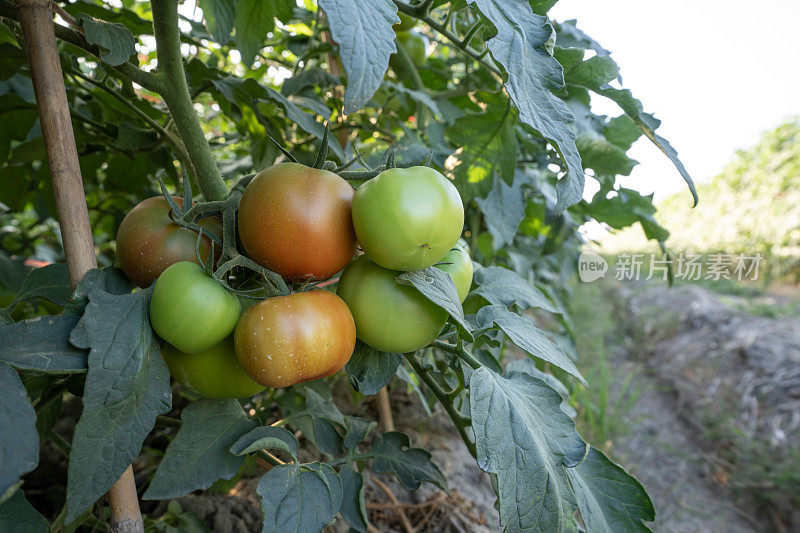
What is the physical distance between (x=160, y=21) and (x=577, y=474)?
27.2 inches

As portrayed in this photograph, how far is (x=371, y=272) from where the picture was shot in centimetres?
46

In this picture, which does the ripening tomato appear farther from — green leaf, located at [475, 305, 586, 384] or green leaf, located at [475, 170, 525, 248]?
green leaf, located at [475, 170, 525, 248]

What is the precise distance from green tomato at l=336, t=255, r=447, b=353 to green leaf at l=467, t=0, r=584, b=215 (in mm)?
153

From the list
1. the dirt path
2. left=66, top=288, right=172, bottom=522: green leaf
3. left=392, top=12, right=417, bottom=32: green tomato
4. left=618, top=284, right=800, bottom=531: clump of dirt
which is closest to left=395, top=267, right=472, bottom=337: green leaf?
left=66, top=288, right=172, bottom=522: green leaf

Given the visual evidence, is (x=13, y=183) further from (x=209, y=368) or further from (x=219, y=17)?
(x=209, y=368)

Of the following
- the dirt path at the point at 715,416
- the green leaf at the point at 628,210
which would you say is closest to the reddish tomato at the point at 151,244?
the green leaf at the point at 628,210

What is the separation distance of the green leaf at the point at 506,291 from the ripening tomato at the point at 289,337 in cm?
23

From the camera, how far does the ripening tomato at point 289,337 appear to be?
40 centimetres

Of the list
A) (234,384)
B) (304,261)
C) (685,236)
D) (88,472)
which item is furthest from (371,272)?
(685,236)

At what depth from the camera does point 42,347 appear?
381 mm

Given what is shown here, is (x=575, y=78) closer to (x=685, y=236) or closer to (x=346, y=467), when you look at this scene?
(x=346, y=467)

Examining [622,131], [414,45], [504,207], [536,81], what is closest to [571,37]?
[622,131]

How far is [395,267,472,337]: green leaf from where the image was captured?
41cm

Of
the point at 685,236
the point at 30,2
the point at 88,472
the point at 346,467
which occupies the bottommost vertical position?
the point at 685,236
